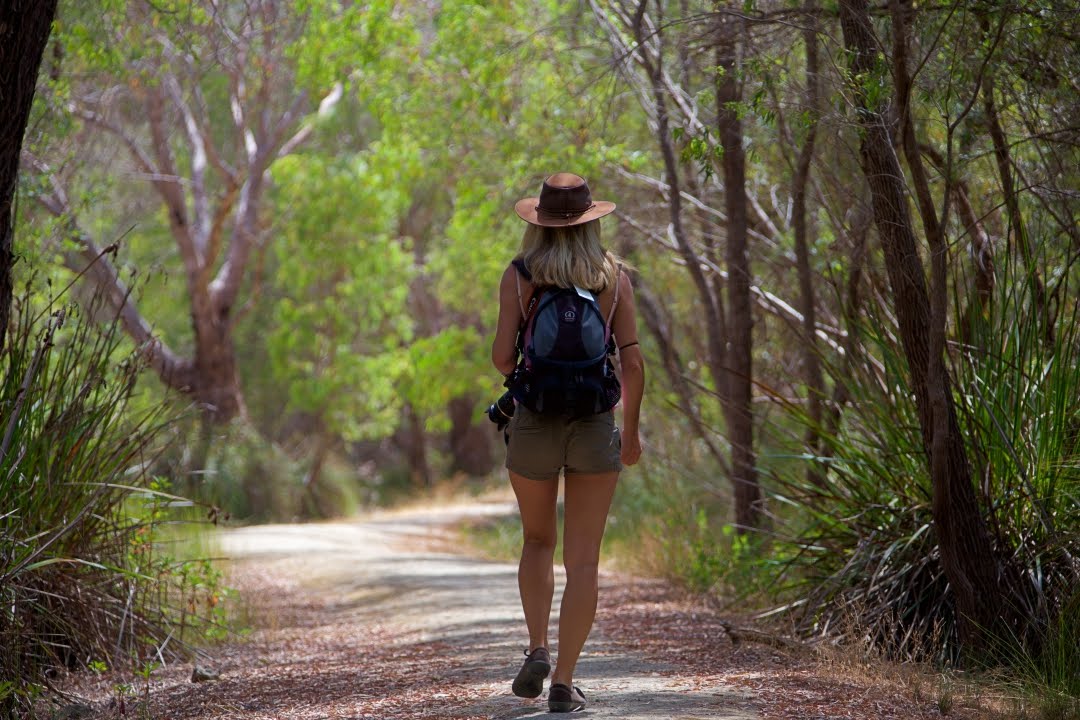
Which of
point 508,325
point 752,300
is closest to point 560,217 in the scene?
point 508,325

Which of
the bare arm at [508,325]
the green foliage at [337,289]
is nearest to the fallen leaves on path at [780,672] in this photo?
the bare arm at [508,325]

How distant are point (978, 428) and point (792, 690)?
1895mm

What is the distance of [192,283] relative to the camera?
1973cm

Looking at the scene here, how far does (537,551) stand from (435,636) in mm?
2932

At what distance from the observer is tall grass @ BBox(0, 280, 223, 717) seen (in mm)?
Result: 5098

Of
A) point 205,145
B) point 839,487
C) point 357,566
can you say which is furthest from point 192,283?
point 839,487

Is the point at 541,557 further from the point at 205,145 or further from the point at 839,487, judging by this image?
the point at 205,145

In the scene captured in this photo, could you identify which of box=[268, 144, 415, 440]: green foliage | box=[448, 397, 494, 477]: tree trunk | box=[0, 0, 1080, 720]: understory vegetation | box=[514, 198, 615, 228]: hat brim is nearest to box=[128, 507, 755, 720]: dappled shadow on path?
box=[0, 0, 1080, 720]: understory vegetation

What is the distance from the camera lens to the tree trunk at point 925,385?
215 inches

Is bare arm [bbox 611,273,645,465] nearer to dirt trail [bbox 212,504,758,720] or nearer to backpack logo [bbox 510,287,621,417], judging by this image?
backpack logo [bbox 510,287,621,417]

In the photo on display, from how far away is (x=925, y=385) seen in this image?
5625 millimetres

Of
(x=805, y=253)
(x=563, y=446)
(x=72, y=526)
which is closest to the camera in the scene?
(x=563, y=446)

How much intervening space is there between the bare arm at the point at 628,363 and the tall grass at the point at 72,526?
2.18 metres

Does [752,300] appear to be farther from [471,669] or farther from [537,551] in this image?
[537,551]
